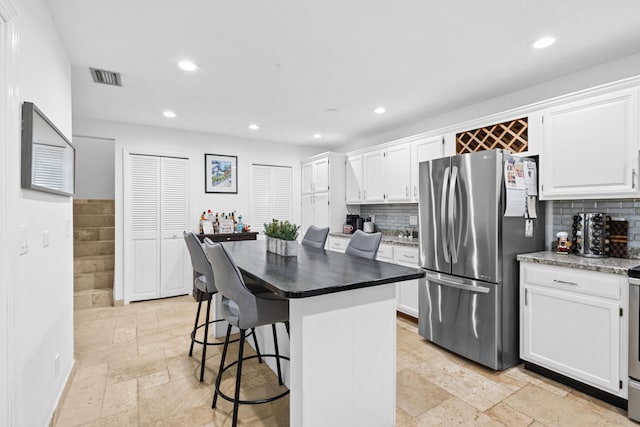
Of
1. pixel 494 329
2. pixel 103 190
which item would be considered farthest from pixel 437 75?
pixel 103 190

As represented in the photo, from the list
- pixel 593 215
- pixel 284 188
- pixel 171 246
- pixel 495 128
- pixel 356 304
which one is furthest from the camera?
pixel 284 188

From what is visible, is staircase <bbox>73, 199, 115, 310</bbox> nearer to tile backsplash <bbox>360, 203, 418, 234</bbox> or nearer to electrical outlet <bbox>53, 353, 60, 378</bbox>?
electrical outlet <bbox>53, 353, 60, 378</bbox>

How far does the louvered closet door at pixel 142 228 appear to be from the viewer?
4621mm

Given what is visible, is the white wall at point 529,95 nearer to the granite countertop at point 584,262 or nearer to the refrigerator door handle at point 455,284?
the granite countertop at point 584,262

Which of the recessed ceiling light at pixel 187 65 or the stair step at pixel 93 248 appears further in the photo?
the stair step at pixel 93 248

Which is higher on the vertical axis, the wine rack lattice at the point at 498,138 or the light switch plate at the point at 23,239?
the wine rack lattice at the point at 498,138

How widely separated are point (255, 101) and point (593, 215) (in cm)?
336

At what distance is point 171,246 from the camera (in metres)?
4.90

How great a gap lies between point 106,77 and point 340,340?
124 inches

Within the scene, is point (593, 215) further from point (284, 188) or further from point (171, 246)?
point (171, 246)

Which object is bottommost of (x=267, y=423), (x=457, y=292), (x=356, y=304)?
(x=267, y=423)

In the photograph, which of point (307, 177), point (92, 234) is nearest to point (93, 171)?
point (92, 234)

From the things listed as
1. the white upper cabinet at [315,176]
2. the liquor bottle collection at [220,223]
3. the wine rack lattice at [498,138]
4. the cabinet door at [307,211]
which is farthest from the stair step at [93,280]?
the wine rack lattice at [498,138]

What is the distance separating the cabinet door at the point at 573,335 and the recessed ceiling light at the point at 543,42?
6.01 ft
